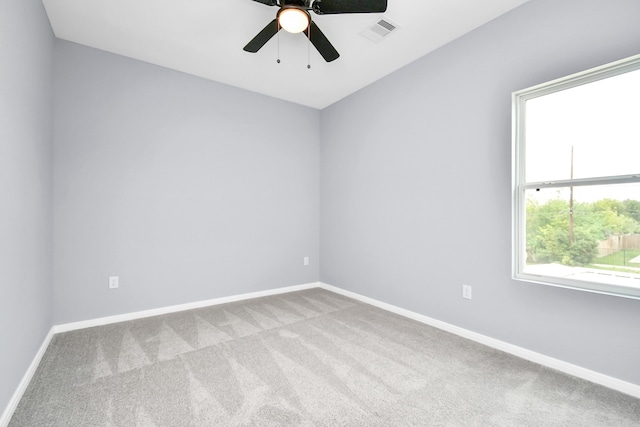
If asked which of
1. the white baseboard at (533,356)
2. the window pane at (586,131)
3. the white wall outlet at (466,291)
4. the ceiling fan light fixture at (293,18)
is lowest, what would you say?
the white baseboard at (533,356)

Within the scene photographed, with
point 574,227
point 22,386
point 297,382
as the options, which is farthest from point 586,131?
point 22,386

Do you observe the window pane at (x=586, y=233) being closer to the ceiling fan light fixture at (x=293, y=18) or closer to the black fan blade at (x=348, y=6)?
the black fan blade at (x=348, y=6)

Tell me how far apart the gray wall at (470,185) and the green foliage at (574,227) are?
19 centimetres

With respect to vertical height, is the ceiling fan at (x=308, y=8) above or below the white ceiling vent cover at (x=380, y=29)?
below

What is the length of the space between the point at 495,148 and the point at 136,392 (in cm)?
322

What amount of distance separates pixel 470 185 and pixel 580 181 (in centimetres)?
77

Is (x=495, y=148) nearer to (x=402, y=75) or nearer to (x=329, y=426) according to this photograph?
(x=402, y=75)

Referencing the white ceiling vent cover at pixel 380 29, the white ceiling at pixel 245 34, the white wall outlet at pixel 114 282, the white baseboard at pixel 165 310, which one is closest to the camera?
the white ceiling at pixel 245 34

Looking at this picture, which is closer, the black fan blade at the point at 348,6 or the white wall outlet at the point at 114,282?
the black fan blade at the point at 348,6

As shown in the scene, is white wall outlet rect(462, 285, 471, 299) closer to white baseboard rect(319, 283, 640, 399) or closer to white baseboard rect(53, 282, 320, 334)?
white baseboard rect(319, 283, 640, 399)

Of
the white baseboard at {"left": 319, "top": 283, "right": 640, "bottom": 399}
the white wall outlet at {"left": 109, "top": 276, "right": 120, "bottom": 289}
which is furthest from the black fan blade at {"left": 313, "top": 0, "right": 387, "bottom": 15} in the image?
the white wall outlet at {"left": 109, "top": 276, "right": 120, "bottom": 289}

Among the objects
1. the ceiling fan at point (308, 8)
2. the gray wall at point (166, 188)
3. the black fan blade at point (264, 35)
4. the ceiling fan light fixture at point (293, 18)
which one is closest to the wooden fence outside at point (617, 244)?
the ceiling fan at point (308, 8)

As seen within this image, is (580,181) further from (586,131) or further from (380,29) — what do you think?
(380,29)

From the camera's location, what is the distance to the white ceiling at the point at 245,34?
7.62ft
